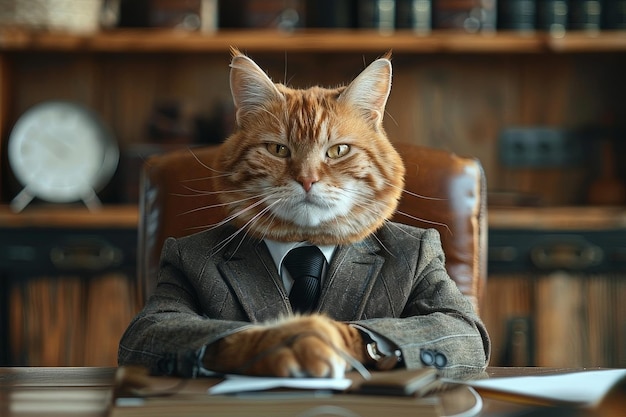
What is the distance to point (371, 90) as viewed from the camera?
1.11 metres

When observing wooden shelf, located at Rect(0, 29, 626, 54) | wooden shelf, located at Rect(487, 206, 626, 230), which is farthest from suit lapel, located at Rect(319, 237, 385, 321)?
wooden shelf, located at Rect(0, 29, 626, 54)

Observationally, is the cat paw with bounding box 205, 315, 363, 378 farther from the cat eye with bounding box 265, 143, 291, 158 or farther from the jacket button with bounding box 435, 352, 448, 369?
the cat eye with bounding box 265, 143, 291, 158

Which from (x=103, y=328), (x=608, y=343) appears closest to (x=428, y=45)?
(x=608, y=343)

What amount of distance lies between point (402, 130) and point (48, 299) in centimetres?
115

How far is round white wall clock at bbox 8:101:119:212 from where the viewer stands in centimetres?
253

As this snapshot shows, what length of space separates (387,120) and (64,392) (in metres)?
1.40

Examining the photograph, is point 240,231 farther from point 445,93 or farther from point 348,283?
point 445,93

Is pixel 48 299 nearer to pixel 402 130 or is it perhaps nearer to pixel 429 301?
pixel 402 130

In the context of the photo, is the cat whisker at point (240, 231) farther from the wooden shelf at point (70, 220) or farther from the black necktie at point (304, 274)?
the wooden shelf at point (70, 220)

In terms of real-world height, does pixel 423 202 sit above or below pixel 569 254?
above

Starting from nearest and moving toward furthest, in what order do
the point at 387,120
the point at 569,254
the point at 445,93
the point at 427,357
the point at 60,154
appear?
1. the point at 427,357
2. the point at 387,120
3. the point at 569,254
4. the point at 60,154
5. the point at 445,93

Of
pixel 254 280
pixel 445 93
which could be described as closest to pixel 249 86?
pixel 254 280

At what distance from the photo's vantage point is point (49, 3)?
243cm

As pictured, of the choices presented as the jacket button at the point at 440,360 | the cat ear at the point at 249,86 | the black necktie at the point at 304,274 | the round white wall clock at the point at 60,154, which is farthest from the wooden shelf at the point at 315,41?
the jacket button at the point at 440,360
